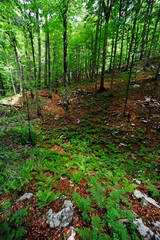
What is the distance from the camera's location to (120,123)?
8.17 meters

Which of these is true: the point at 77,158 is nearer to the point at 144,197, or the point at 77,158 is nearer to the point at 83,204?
the point at 83,204

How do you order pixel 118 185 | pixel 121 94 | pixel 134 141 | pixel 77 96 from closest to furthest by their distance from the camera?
pixel 118 185, pixel 134 141, pixel 121 94, pixel 77 96

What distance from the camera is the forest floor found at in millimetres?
2611

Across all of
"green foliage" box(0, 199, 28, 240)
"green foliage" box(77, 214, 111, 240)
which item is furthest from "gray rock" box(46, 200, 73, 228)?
"green foliage" box(0, 199, 28, 240)

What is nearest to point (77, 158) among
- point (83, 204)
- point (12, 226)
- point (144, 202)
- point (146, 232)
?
point (83, 204)

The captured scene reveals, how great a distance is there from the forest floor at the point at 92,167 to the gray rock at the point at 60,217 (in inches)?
4.1

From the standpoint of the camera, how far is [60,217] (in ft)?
8.72

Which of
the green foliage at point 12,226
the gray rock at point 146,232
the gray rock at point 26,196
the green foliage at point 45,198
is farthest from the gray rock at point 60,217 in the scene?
the gray rock at point 146,232

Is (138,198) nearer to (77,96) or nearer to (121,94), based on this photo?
(121,94)

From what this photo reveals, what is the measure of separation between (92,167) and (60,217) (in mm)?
2597

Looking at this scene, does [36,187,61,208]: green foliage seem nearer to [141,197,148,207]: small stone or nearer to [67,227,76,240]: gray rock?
[67,227,76,240]: gray rock

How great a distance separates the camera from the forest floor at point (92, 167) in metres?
2.61

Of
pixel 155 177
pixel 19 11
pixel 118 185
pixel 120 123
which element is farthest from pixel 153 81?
pixel 19 11

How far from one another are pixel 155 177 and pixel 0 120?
672 cm
